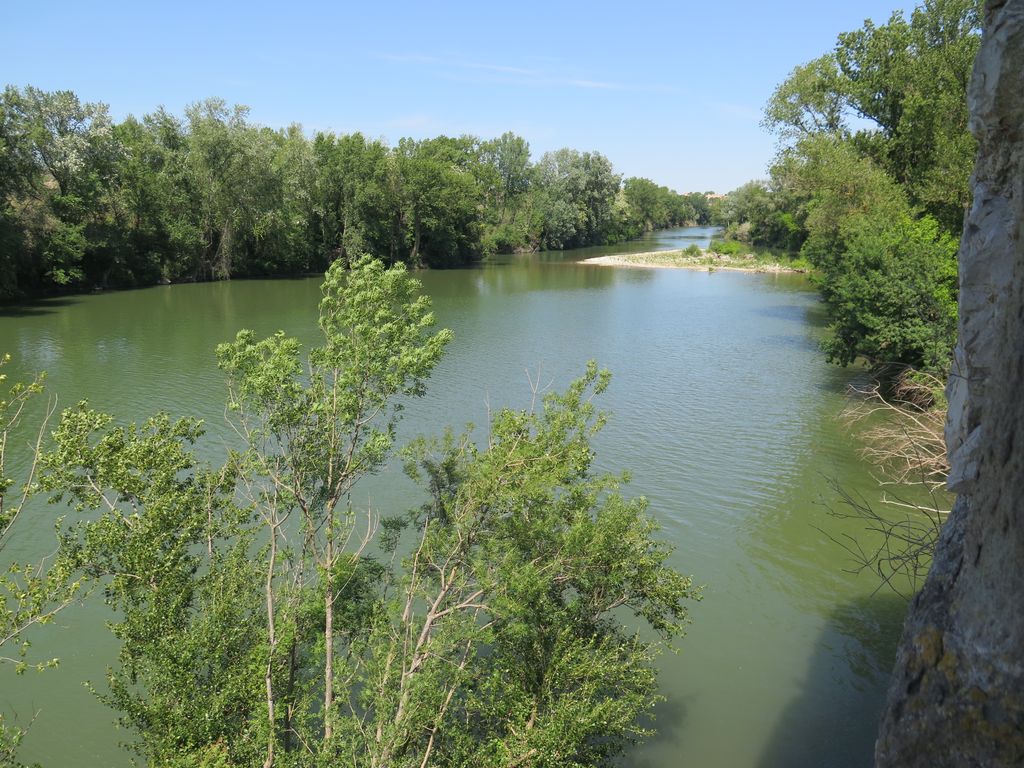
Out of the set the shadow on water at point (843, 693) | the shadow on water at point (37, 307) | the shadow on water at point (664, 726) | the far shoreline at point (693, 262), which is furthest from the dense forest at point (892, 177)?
the shadow on water at point (37, 307)

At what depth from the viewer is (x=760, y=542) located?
1620cm

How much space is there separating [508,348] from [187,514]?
2292cm

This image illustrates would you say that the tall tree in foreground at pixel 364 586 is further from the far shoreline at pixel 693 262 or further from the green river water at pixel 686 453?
the far shoreline at pixel 693 262

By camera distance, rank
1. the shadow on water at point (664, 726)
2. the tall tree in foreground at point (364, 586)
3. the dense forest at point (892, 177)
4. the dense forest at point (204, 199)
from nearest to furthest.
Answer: the tall tree in foreground at point (364, 586) < the shadow on water at point (664, 726) < the dense forest at point (892, 177) < the dense forest at point (204, 199)

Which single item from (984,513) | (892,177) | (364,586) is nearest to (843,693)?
(364,586)

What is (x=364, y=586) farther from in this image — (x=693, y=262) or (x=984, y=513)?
(x=693, y=262)

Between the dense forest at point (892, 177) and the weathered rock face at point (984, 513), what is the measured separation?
1542cm

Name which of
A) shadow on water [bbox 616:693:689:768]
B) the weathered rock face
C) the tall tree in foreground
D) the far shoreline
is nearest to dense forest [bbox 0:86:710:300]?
the far shoreline

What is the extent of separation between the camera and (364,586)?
10414 millimetres

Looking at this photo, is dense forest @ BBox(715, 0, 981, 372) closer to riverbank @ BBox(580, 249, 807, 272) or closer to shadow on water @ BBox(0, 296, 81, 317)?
riverbank @ BBox(580, 249, 807, 272)

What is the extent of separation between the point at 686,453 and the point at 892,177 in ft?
56.6

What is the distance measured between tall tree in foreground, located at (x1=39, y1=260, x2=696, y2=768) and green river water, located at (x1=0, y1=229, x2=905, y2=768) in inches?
60.9

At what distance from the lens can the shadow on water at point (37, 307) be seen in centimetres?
3709

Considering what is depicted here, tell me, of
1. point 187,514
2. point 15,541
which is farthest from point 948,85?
point 15,541
